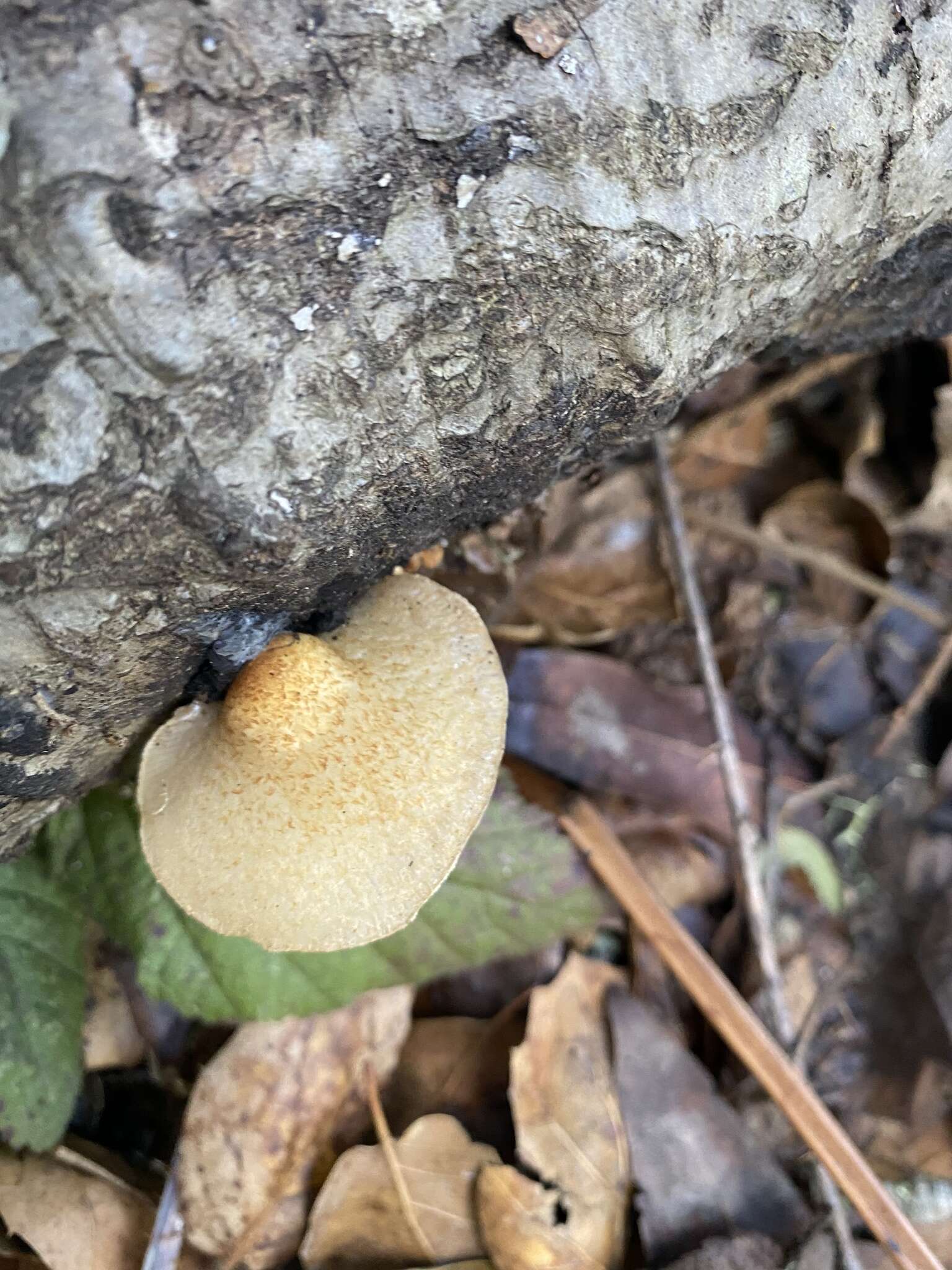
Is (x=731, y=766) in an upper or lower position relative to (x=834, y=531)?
lower

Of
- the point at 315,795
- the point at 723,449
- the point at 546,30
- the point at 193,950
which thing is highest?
the point at 546,30

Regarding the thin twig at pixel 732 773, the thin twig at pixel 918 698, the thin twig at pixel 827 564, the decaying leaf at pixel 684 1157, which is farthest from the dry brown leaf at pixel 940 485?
the decaying leaf at pixel 684 1157

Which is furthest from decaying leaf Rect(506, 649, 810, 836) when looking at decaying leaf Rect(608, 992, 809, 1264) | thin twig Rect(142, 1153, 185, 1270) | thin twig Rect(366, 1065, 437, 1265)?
thin twig Rect(142, 1153, 185, 1270)

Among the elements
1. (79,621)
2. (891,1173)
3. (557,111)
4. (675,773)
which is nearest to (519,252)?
(557,111)

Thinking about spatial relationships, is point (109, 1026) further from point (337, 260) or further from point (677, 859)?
point (337, 260)

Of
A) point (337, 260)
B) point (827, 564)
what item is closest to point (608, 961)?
point (827, 564)

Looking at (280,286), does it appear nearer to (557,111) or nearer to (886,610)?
(557,111)

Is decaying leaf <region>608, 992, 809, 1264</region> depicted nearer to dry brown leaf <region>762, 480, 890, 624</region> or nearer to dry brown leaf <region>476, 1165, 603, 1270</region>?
dry brown leaf <region>476, 1165, 603, 1270</region>
